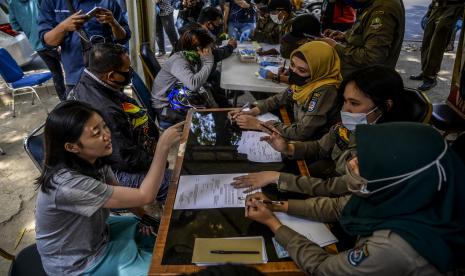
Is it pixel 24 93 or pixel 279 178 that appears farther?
pixel 24 93

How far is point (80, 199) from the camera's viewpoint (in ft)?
4.33

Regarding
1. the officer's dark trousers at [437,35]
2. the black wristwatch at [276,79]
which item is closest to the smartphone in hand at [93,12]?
the black wristwatch at [276,79]

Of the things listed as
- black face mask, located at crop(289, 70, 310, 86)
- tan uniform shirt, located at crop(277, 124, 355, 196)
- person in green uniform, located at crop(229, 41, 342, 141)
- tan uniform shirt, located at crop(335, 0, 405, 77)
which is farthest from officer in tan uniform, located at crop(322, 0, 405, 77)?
tan uniform shirt, located at crop(277, 124, 355, 196)

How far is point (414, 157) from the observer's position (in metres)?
1.00

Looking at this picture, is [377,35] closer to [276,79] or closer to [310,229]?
[276,79]

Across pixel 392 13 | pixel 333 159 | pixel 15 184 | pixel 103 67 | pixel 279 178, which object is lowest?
pixel 15 184

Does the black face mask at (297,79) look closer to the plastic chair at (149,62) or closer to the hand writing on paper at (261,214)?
the hand writing on paper at (261,214)

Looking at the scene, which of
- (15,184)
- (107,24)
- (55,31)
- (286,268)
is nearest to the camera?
(286,268)

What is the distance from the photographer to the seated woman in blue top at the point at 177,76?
112 inches

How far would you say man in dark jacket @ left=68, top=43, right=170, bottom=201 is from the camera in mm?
1866

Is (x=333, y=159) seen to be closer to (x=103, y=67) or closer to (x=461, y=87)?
(x=103, y=67)

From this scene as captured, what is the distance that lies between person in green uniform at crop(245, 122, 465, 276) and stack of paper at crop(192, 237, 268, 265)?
18 cm

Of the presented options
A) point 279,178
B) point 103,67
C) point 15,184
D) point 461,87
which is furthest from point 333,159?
point 15,184

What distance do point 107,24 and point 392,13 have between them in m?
2.20
